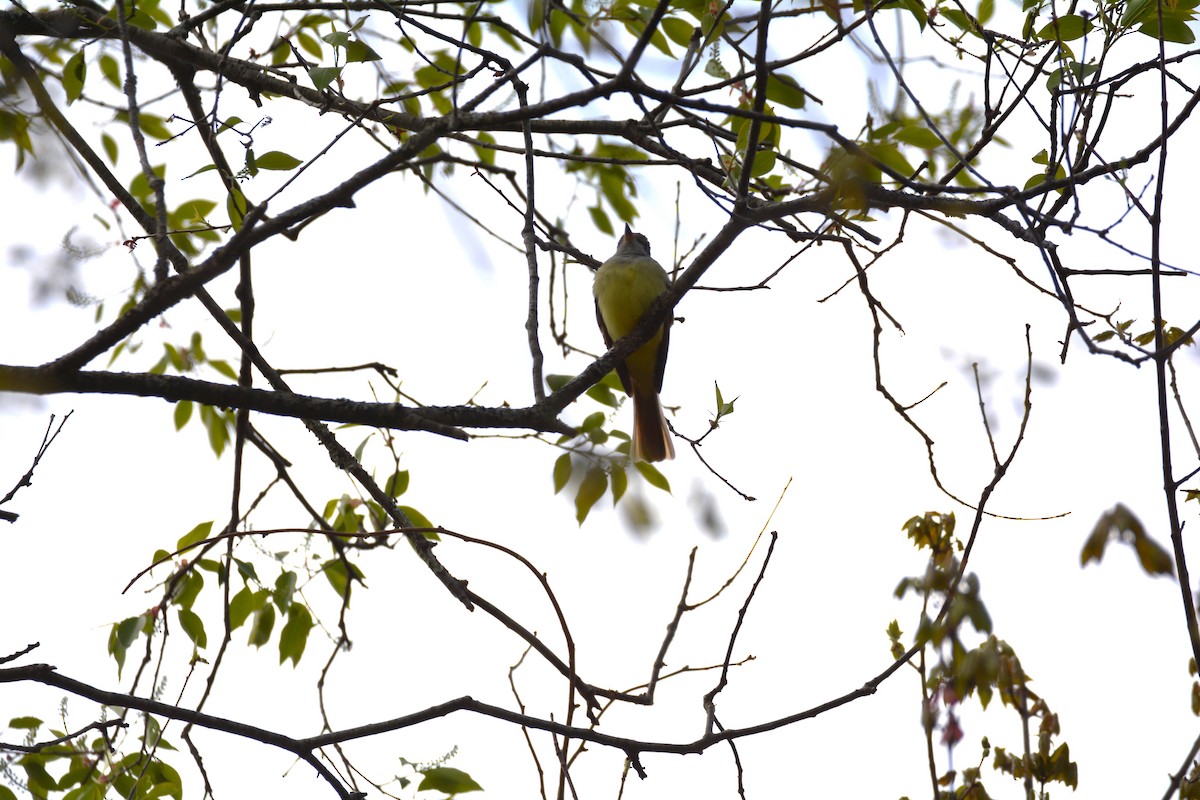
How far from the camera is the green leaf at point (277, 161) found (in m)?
2.79

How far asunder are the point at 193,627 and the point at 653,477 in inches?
61.4

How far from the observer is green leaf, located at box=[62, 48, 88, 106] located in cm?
357

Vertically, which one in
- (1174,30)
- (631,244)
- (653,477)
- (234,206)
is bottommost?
(653,477)

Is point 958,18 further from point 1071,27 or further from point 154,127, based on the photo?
point 154,127

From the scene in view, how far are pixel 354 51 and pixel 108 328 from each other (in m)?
0.95

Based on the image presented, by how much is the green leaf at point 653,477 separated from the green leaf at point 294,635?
1230 mm

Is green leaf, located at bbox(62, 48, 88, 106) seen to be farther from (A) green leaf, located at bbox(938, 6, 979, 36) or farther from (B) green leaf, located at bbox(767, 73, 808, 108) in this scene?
(A) green leaf, located at bbox(938, 6, 979, 36)

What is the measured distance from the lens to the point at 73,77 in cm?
359

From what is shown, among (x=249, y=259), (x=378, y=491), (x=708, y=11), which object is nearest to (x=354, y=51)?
(x=249, y=259)

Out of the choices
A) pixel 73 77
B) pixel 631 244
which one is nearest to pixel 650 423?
pixel 631 244

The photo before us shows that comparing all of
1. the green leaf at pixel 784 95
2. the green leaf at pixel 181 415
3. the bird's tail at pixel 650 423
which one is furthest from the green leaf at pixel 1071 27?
the bird's tail at pixel 650 423

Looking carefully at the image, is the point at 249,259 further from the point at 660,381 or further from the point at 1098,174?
the point at 660,381

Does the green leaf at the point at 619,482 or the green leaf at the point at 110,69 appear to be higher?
the green leaf at the point at 110,69

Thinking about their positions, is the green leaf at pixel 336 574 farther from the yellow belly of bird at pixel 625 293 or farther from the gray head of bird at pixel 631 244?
the gray head of bird at pixel 631 244
